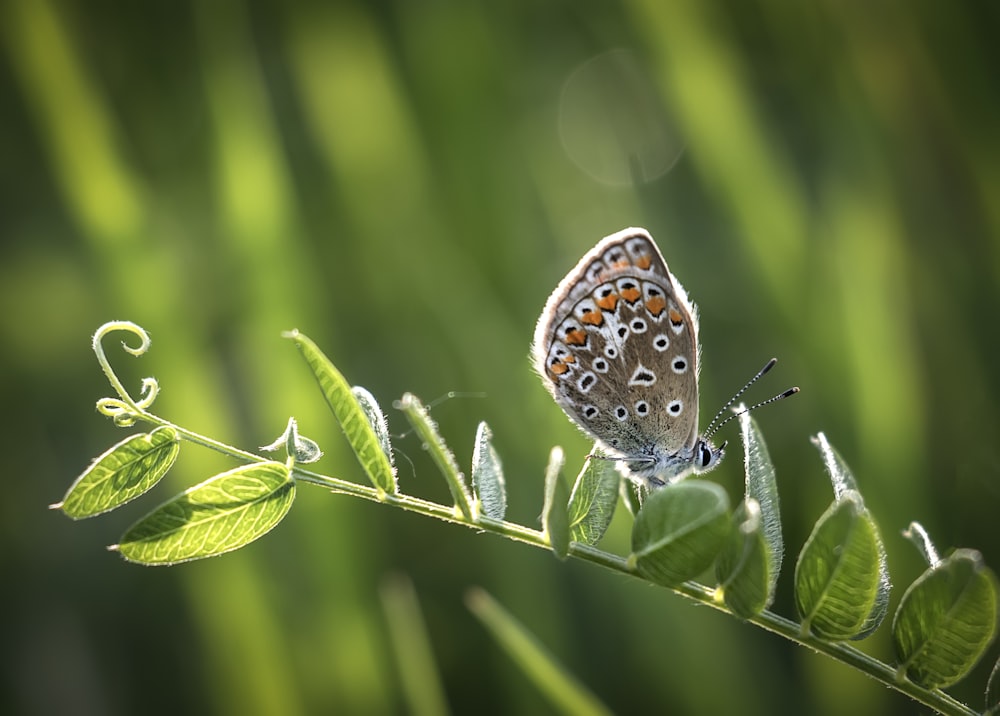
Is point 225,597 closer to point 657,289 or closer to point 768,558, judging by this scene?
point 657,289

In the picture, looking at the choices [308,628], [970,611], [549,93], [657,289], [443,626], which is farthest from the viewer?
[549,93]

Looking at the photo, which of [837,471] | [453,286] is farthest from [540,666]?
[453,286]

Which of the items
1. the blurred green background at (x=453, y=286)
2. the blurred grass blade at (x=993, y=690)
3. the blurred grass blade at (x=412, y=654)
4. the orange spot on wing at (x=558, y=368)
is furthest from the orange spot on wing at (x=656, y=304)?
the blurred green background at (x=453, y=286)

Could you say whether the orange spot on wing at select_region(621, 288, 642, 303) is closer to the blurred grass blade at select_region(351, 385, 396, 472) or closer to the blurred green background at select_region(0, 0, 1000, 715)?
the blurred grass blade at select_region(351, 385, 396, 472)

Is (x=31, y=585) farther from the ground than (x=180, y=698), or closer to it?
farther from the ground

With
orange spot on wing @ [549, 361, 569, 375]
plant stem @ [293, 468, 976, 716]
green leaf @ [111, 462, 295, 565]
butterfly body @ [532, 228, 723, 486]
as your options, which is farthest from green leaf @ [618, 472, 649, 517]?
green leaf @ [111, 462, 295, 565]

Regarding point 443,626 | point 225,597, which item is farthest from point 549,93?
point 225,597
